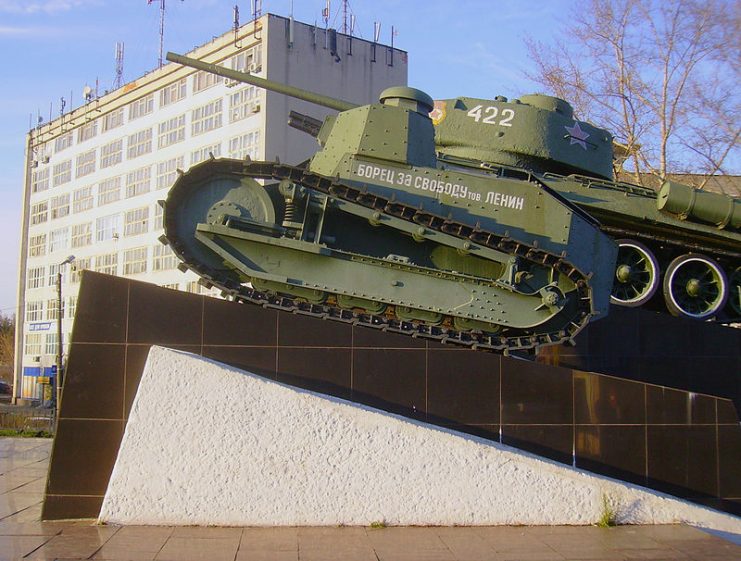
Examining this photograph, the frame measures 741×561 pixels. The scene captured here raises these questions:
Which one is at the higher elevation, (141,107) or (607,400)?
(141,107)

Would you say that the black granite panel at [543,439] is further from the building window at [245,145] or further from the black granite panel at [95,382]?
the building window at [245,145]

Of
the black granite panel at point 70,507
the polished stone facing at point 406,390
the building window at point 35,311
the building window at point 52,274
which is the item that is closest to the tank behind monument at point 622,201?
the polished stone facing at point 406,390

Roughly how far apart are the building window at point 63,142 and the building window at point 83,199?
123 inches

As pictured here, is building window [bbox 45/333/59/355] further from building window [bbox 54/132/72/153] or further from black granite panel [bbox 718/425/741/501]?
black granite panel [bbox 718/425/741/501]

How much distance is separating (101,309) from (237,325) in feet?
5.33

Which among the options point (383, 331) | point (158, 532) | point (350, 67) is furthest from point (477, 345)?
point (350, 67)

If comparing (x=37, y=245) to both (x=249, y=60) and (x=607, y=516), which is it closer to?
(x=249, y=60)

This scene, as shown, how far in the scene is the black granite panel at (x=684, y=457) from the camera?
10758 mm

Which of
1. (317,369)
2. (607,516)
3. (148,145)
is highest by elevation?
(148,145)

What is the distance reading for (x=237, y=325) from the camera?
10.4 meters

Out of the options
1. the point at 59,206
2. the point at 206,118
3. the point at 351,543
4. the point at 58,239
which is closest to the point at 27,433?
the point at 351,543

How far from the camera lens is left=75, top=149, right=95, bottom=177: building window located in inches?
1928

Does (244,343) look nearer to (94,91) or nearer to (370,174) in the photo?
(370,174)

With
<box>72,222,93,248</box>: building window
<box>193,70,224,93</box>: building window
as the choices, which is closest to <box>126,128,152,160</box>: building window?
<box>193,70,224,93</box>: building window
